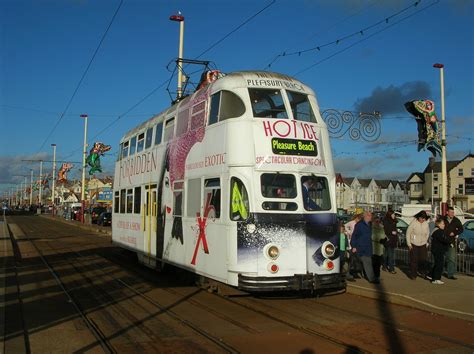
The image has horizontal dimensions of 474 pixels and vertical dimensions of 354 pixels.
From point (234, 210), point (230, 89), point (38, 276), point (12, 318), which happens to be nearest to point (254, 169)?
point (234, 210)

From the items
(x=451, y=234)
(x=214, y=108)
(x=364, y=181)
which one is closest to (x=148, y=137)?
(x=214, y=108)

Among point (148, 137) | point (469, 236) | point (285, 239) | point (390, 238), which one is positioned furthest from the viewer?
point (469, 236)

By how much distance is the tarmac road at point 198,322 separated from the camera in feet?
22.9

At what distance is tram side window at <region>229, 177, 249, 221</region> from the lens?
9062 mm

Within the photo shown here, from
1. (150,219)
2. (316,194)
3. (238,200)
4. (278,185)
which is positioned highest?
(278,185)

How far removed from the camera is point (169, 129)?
12.6m

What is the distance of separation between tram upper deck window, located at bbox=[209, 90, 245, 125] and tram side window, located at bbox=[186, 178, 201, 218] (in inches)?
51.9

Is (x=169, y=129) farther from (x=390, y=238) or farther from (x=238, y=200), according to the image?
(x=390, y=238)

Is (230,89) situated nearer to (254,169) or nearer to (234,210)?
(254,169)

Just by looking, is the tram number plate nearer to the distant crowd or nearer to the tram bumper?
the tram bumper

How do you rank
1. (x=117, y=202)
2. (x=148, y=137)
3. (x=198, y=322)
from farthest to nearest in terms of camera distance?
(x=117, y=202), (x=148, y=137), (x=198, y=322)

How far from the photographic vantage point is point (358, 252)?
12039 mm

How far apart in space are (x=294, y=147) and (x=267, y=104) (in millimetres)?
988

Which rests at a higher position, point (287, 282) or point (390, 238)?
point (390, 238)
